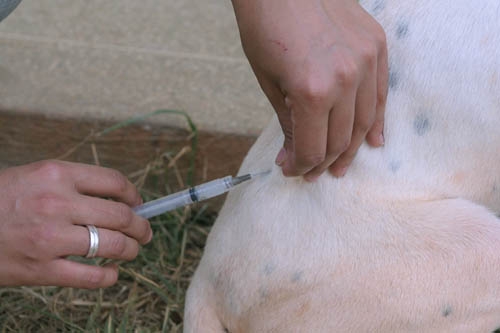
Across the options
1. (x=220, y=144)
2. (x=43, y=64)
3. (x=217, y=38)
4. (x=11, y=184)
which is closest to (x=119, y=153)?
(x=220, y=144)

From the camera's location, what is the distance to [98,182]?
151 cm

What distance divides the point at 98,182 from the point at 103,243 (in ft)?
0.40

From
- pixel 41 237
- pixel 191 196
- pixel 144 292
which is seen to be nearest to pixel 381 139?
pixel 191 196

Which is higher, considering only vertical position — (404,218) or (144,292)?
(404,218)

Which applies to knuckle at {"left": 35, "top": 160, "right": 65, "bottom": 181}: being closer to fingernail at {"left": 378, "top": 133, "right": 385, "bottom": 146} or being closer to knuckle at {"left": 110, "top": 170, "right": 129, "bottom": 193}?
knuckle at {"left": 110, "top": 170, "right": 129, "bottom": 193}

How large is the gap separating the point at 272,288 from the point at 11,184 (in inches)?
19.3

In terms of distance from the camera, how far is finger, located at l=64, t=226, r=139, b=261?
141 cm

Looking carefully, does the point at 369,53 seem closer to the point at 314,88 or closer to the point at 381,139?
the point at 314,88

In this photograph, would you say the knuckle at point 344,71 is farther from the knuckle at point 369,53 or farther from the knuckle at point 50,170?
the knuckle at point 50,170

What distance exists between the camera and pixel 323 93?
1203 millimetres

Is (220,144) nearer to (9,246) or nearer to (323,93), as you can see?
(9,246)

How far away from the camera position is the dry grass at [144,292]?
6.81ft

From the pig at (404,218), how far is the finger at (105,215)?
0.17m

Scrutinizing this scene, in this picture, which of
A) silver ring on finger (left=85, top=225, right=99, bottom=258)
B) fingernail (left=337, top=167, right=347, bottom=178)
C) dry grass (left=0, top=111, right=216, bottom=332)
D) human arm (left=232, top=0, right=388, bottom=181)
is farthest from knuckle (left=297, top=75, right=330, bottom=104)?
dry grass (left=0, top=111, right=216, bottom=332)
